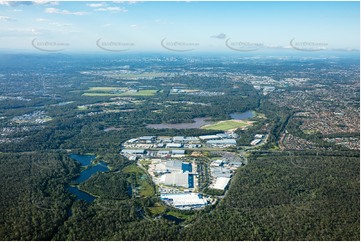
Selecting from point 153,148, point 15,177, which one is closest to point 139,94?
point 153,148

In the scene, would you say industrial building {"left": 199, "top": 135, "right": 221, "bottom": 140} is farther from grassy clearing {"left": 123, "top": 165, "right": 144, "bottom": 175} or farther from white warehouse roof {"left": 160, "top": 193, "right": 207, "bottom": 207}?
white warehouse roof {"left": 160, "top": 193, "right": 207, "bottom": 207}

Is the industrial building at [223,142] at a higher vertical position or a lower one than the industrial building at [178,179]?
higher

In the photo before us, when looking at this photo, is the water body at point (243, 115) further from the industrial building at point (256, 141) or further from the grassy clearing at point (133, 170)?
the grassy clearing at point (133, 170)

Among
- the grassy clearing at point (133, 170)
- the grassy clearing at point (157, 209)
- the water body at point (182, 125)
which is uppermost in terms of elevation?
the water body at point (182, 125)

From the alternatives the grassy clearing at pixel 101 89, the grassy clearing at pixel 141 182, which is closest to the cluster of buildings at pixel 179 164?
the grassy clearing at pixel 141 182

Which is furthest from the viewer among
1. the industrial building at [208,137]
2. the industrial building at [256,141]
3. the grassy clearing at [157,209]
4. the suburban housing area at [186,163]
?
the industrial building at [208,137]

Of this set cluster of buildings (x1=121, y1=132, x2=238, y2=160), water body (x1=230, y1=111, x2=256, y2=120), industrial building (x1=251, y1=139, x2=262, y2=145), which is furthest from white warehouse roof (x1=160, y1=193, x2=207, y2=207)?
water body (x1=230, y1=111, x2=256, y2=120)

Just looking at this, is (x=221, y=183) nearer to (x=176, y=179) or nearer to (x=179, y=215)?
(x=176, y=179)

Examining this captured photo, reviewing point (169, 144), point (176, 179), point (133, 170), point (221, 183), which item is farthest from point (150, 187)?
point (169, 144)
